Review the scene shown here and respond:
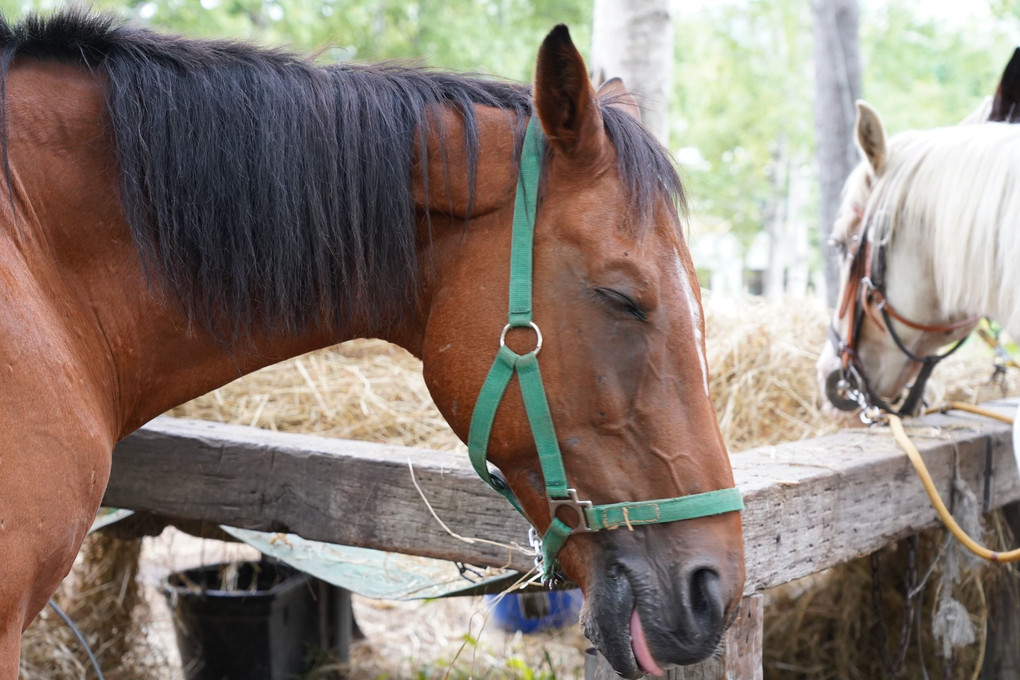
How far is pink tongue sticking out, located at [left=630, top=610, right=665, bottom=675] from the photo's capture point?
51.8 inches

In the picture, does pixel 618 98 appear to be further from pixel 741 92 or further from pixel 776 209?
pixel 776 209

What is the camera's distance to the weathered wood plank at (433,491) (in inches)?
77.9

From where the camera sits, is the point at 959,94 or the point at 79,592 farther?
the point at 959,94

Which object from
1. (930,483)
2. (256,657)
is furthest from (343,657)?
(930,483)

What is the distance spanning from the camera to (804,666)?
3.65 meters

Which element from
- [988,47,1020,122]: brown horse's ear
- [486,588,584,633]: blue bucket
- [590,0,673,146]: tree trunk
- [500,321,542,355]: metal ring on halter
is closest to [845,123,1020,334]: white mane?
[988,47,1020,122]: brown horse's ear

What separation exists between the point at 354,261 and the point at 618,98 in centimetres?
58

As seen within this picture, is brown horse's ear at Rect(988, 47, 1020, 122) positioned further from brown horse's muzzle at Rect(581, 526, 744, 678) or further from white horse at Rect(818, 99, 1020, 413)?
brown horse's muzzle at Rect(581, 526, 744, 678)

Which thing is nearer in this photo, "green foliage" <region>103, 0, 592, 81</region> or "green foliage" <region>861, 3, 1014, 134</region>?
"green foliage" <region>103, 0, 592, 81</region>

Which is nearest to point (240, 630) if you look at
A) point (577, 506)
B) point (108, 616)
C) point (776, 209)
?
point (108, 616)

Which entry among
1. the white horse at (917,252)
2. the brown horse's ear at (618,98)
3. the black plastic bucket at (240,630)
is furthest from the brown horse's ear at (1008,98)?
the black plastic bucket at (240,630)

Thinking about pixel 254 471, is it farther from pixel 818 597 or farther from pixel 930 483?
pixel 818 597

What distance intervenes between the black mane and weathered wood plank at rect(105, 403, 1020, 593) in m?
0.74

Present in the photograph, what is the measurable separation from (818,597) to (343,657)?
2.22m
